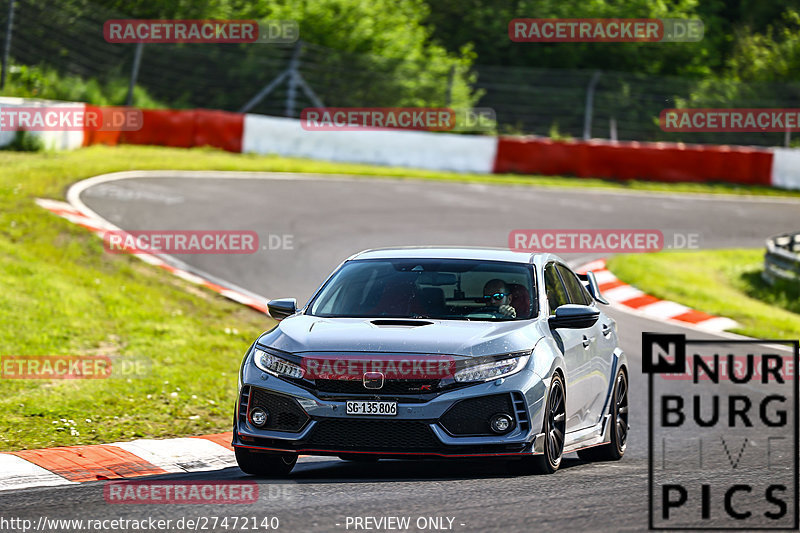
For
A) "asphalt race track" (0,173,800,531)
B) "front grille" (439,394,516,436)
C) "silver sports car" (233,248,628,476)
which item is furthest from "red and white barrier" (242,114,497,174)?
"front grille" (439,394,516,436)

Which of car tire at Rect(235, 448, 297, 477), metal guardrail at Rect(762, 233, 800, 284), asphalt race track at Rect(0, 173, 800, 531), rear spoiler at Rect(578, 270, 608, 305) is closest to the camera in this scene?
asphalt race track at Rect(0, 173, 800, 531)

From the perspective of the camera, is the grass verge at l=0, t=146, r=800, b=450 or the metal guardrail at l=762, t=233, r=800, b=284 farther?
the metal guardrail at l=762, t=233, r=800, b=284

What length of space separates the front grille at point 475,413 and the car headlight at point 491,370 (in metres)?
0.12

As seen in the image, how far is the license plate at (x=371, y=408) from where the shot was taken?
23.1 ft

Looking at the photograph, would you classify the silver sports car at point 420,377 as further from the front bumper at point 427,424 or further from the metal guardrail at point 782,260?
the metal guardrail at point 782,260

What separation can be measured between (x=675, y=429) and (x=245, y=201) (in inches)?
465

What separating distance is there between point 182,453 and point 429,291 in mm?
2211

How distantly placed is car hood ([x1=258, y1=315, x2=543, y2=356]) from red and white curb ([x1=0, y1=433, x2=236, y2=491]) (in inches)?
56.1

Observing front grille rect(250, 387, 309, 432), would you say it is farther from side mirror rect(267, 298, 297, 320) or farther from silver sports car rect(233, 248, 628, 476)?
side mirror rect(267, 298, 297, 320)

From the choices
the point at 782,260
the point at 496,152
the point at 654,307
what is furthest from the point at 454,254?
the point at 496,152

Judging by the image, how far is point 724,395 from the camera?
1262cm

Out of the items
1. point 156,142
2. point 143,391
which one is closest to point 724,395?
point 143,391

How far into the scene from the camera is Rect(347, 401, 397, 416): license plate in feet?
23.1

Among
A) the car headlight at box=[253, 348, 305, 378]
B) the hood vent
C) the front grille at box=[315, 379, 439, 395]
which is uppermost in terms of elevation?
the hood vent
